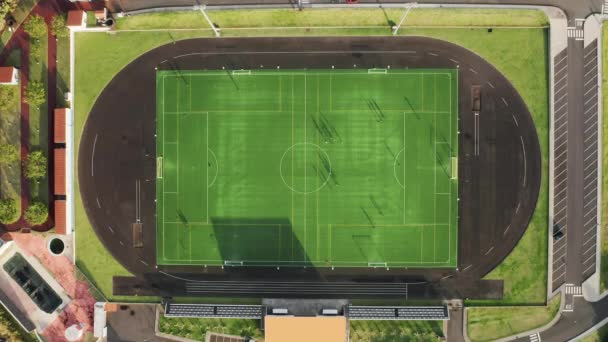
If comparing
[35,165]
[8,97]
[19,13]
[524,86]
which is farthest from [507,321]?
[19,13]

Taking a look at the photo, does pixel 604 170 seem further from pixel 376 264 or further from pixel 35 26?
pixel 35 26

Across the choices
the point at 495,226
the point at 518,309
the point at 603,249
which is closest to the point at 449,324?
the point at 518,309

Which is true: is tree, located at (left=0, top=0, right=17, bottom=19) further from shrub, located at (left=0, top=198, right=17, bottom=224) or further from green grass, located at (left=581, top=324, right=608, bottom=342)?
green grass, located at (left=581, top=324, right=608, bottom=342)

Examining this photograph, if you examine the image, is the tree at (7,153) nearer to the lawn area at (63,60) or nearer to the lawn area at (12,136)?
the lawn area at (12,136)

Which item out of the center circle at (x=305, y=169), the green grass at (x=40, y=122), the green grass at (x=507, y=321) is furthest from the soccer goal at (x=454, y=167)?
the green grass at (x=40, y=122)

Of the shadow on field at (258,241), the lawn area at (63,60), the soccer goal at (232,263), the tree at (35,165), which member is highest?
the lawn area at (63,60)

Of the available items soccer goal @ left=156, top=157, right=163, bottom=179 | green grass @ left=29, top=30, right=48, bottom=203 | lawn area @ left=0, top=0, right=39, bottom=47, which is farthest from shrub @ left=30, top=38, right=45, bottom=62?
soccer goal @ left=156, top=157, right=163, bottom=179
